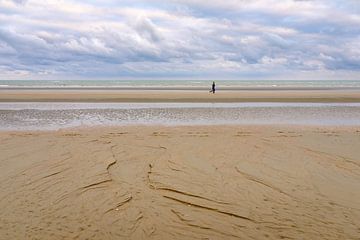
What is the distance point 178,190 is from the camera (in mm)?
7766

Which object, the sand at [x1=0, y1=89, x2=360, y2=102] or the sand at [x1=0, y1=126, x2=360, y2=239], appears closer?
the sand at [x1=0, y1=126, x2=360, y2=239]

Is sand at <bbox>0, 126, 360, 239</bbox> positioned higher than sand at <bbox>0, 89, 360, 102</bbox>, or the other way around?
sand at <bbox>0, 89, 360, 102</bbox>

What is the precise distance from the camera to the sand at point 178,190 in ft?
20.0

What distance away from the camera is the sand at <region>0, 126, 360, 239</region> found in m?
6.10

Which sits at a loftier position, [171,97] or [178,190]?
[171,97]

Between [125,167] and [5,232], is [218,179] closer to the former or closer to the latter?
[125,167]

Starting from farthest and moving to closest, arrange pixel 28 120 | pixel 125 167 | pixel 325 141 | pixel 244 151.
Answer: pixel 28 120 < pixel 325 141 < pixel 244 151 < pixel 125 167

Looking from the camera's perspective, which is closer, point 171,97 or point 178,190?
point 178,190

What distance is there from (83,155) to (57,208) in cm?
392

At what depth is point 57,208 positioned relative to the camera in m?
6.85

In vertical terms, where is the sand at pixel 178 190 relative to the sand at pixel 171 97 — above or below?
below

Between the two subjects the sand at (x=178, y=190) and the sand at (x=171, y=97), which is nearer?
the sand at (x=178, y=190)

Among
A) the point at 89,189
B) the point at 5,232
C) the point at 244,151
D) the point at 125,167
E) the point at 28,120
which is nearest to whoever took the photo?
the point at 5,232

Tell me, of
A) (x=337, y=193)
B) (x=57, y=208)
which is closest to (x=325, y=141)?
(x=337, y=193)
